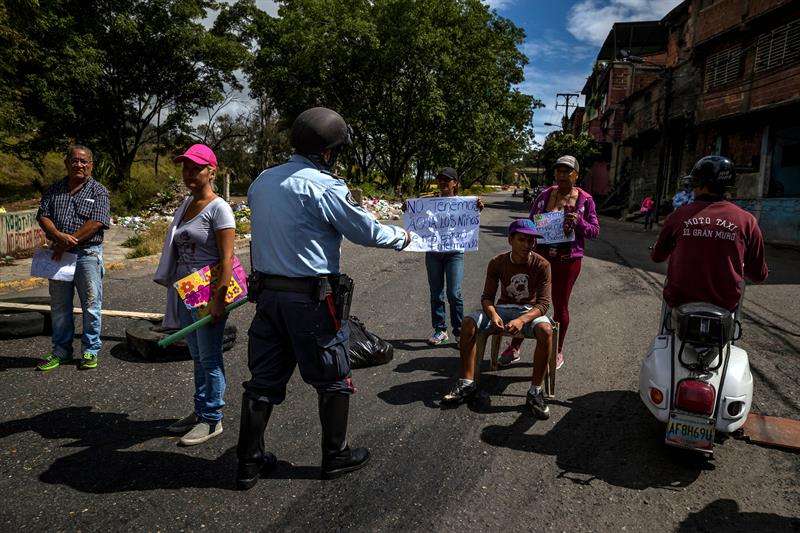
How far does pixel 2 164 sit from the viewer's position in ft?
80.6

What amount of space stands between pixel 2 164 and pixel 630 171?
35.3m

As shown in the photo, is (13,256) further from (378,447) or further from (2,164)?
(2,164)

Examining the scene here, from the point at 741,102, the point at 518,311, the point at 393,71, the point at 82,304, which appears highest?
the point at 393,71

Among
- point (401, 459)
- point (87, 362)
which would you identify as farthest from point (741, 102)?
point (87, 362)

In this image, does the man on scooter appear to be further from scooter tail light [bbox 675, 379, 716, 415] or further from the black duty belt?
the black duty belt

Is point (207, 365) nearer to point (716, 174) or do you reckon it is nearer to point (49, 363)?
point (49, 363)

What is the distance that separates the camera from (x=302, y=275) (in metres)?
2.74

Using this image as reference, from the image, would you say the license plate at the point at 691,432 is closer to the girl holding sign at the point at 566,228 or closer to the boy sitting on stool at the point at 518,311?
the boy sitting on stool at the point at 518,311

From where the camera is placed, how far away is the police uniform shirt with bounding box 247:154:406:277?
271 centimetres

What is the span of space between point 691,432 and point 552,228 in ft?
6.90

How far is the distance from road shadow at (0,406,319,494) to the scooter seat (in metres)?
Answer: 2.40

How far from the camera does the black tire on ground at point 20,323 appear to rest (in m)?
5.37

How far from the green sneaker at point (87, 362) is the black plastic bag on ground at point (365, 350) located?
231cm

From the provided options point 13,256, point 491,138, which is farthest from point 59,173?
point 491,138
